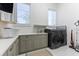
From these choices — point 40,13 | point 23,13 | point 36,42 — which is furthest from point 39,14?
point 36,42

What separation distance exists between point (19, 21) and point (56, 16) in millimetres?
2028

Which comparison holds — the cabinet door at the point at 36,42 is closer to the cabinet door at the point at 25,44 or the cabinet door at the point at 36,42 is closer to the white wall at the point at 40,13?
the cabinet door at the point at 25,44

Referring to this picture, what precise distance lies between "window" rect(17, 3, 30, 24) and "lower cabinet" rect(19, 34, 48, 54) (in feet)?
2.34

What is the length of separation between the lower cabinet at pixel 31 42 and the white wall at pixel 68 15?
1.28 metres

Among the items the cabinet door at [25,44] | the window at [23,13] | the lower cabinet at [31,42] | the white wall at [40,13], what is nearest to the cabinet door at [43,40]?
the lower cabinet at [31,42]

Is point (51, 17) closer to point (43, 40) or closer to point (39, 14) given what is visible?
point (39, 14)

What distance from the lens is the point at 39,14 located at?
4855 mm

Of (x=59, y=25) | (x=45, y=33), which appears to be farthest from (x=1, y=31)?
(x=59, y=25)

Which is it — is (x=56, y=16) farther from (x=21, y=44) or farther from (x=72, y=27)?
(x=21, y=44)

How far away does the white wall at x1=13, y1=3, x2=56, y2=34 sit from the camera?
4.61 metres

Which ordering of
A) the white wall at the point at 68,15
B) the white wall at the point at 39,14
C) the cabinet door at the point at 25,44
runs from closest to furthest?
1. the cabinet door at the point at 25,44
2. the white wall at the point at 39,14
3. the white wall at the point at 68,15

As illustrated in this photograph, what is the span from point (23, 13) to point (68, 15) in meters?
2.20

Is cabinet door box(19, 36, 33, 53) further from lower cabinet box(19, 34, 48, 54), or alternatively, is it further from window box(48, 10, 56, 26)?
window box(48, 10, 56, 26)

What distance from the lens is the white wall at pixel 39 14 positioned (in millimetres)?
4613
